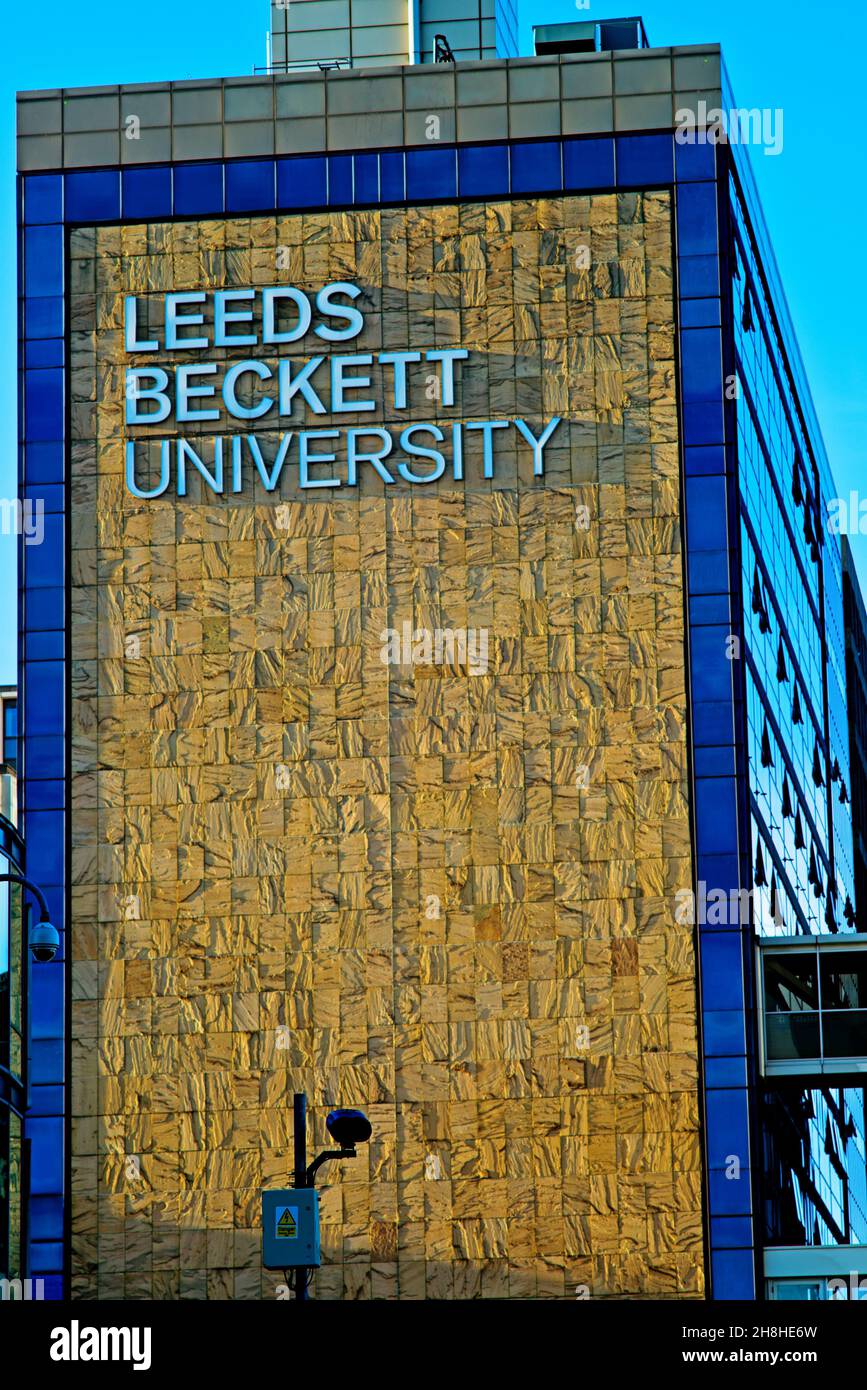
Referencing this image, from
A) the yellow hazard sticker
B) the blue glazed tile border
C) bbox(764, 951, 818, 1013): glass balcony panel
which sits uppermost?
the blue glazed tile border

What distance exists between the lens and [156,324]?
227 ft

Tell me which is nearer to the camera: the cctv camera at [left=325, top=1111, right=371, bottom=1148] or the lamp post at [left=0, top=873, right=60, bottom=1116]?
the cctv camera at [left=325, top=1111, right=371, bottom=1148]

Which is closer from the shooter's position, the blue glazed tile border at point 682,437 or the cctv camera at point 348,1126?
the cctv camera at point 348,1126

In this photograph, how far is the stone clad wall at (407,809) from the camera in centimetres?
6306

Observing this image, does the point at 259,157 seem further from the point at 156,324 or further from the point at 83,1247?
the point at 83,1247

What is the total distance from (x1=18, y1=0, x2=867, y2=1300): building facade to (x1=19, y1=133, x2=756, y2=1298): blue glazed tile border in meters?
0.11

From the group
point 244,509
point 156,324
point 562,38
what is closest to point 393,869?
point 244,509

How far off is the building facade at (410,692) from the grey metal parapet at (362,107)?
0.12 metres

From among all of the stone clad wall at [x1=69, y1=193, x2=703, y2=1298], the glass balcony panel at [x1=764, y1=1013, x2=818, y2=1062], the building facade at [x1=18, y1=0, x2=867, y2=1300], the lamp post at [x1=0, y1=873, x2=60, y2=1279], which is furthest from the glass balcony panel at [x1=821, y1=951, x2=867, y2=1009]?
the lamp post at [x1=0, y1=873, x2=60, y2=1279]

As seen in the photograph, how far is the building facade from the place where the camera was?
63250mm

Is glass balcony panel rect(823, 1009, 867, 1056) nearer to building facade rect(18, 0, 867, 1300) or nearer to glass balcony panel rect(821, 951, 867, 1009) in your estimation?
building facade rect(18, 0, 867, 1300)

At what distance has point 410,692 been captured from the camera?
6606 cm

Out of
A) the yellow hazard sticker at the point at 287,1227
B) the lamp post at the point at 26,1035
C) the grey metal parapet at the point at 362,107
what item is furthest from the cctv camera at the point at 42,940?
the grey metal parapet at the point at 362,107

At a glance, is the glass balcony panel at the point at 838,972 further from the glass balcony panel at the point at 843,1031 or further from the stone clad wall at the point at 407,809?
the stone clad wall at the point at 407,809
